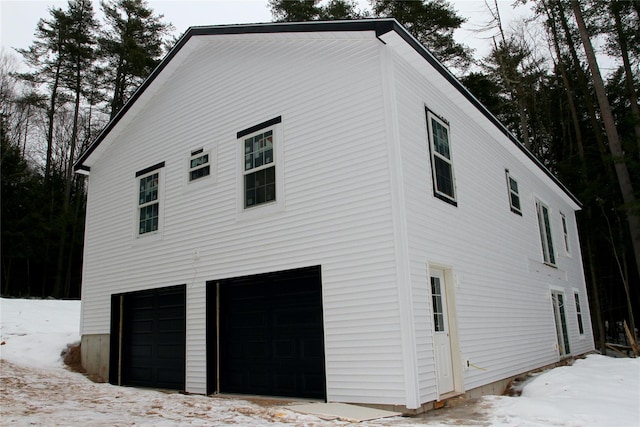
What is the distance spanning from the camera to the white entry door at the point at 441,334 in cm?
757

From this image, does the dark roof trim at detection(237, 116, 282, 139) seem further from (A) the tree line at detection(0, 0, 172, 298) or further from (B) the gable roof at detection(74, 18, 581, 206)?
(A) the tree line at detection(0, 0, 172, 298)

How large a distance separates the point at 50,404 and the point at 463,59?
939 inches

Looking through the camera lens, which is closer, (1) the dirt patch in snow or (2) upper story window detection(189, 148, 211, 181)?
(2) upper story window detection(189, 148, 211, 181)

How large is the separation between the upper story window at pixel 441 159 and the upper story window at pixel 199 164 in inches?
176

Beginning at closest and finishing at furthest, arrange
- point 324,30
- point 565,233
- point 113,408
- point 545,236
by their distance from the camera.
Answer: point 113,408
point 324,30
point 545,236
point 565,233

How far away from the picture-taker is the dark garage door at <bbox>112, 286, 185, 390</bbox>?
10000mm

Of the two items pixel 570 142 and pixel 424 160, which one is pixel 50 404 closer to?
pixel 424 160

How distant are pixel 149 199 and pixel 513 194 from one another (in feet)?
30.0

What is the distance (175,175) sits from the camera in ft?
35.4

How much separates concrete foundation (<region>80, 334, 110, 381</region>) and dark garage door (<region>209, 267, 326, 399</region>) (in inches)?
151

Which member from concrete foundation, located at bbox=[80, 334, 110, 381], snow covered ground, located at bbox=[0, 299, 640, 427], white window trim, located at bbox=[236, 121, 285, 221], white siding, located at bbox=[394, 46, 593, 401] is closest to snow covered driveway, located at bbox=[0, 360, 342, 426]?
snow covered ground, located at bbox=[0, 299, 640, 427]

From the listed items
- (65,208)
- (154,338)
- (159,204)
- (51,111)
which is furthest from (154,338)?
(51,111)

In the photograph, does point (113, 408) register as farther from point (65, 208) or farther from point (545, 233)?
point (65, 208)

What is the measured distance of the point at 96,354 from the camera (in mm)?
11695
